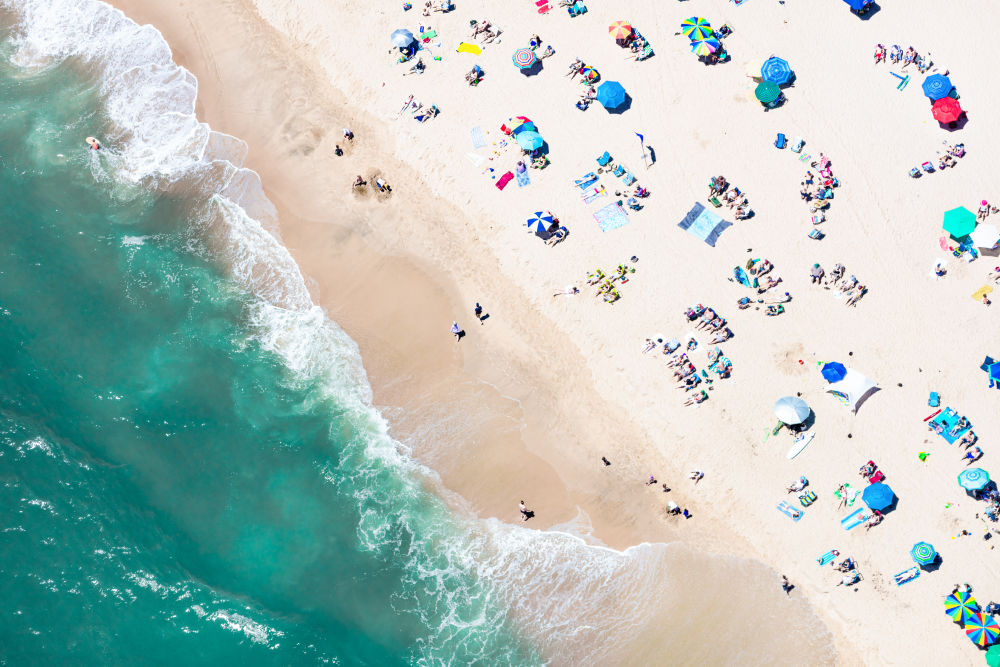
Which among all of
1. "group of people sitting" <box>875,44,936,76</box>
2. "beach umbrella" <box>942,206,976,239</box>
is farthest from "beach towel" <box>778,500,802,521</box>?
"group of people sitting" <box>875,44,936,76</box>

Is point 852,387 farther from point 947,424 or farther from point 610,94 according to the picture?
point 610,94

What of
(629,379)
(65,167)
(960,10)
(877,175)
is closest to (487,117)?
(629,379)

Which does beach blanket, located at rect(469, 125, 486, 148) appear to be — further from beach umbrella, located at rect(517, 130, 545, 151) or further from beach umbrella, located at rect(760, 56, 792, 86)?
beach umbrella, located at rect(760, 56, 792, 86)

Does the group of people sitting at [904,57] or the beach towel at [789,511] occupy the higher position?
the group of people sitting at [904,57]

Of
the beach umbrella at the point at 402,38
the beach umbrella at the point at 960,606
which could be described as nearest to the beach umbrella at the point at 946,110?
the beach umbrella at the point at 960,606

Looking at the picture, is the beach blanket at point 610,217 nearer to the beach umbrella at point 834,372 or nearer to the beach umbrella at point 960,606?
the beach umbrella at point 834,372

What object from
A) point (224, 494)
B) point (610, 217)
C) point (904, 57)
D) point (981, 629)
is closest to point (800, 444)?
point (981, 629)

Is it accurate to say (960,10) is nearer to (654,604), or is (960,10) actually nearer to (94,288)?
(654,604)
